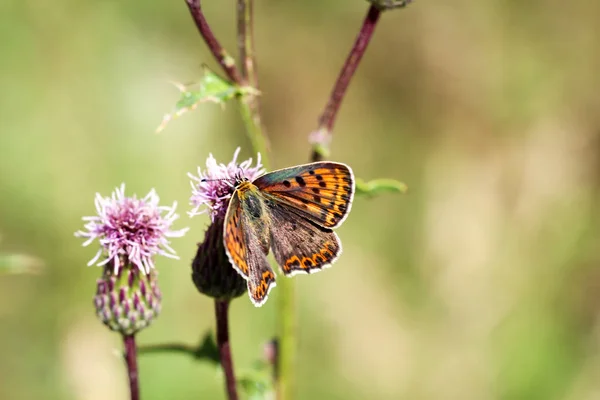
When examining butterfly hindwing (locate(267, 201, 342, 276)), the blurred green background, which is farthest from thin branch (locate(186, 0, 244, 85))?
the blurred green background

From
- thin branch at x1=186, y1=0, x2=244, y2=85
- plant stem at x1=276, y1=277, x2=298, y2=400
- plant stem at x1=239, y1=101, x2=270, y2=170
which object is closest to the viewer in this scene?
thin branch at x1=186, y1=0, x2=244, y2=85

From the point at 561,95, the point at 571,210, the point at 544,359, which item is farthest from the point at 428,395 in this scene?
the point at 561,95

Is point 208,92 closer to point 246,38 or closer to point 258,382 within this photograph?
point 246,38

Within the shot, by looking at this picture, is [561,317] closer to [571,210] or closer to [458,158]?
[571,210]

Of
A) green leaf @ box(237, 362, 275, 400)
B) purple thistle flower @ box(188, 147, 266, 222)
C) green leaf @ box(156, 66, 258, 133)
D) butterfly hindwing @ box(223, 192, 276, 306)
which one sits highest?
green leaf @ box(156, 66, 258, 133)

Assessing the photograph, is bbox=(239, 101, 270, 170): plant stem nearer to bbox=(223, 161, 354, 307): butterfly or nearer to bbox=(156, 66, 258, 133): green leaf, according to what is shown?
bbox=(156, 66, 258, 133): green leaf
